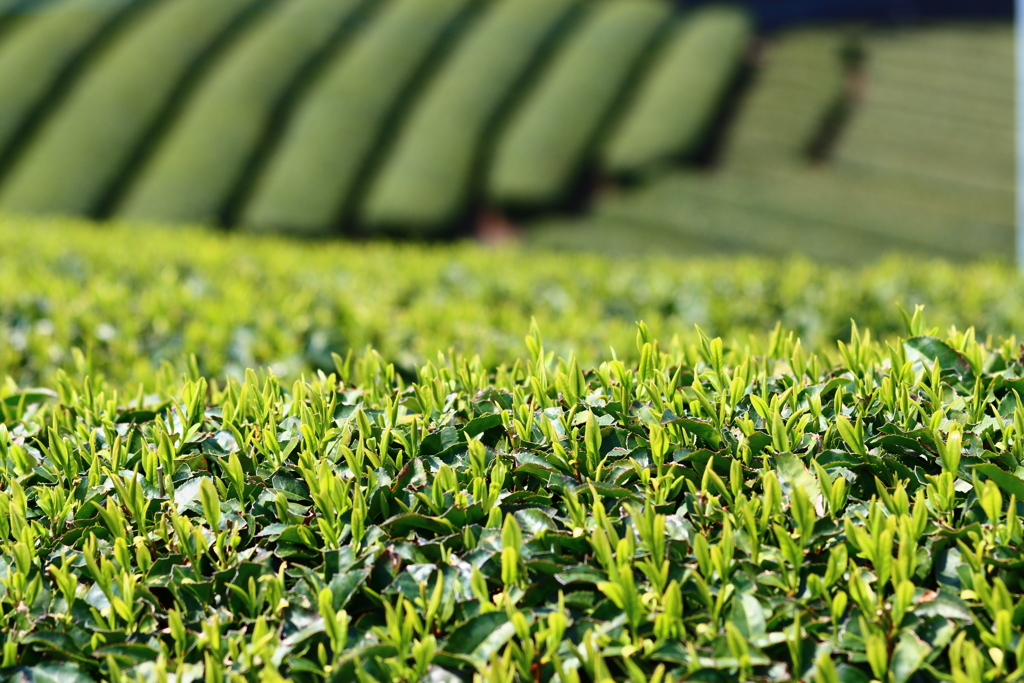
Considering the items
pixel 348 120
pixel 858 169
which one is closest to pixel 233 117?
pixel 348 120

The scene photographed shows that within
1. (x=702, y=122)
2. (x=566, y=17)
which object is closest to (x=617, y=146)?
(x=702, y=122)

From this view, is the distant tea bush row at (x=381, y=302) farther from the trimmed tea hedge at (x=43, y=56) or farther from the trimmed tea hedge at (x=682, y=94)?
the trimmed tea hedge at (x=43, y=56)

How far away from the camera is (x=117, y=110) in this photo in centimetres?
1691

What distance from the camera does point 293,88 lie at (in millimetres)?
17891

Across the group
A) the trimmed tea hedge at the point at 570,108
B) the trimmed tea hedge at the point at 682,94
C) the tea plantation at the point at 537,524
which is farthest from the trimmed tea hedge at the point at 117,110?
the tea plantation at the point at 537,524

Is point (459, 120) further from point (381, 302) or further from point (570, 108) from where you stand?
point (381, 302)

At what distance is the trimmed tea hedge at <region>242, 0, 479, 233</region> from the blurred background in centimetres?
5

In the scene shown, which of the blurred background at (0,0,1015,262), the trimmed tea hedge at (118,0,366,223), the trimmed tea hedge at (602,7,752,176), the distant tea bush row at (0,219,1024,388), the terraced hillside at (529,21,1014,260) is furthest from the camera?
the trimmed tea hedge at (602,7,752,176)

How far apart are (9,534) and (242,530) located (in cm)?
56

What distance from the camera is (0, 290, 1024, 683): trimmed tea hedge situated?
158 centimetres

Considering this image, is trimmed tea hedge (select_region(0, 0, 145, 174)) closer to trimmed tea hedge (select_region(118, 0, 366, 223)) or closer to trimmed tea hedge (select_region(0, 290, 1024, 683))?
trimmed tea hedge (select_region(118, 0, 366, 223))

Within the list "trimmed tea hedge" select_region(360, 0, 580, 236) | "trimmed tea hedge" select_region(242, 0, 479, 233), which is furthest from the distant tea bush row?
"trimmed tea hedge" select_region(360, 0, 580, 236)

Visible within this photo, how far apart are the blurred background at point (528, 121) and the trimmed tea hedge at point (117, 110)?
6cm

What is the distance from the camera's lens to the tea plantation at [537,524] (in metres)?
1.58
